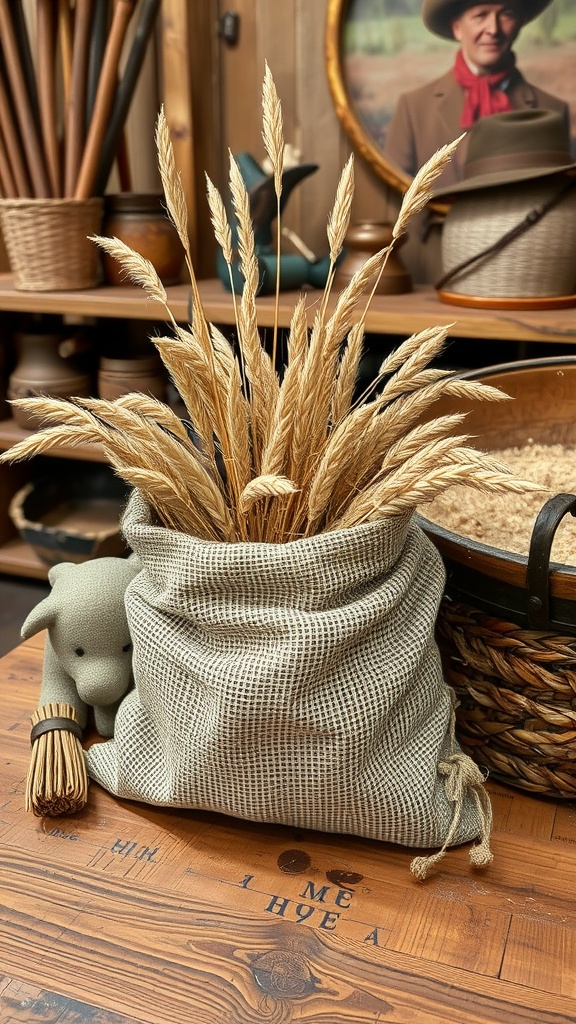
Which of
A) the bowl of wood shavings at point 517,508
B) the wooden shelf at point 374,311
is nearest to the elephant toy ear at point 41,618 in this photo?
the bowl of wood shavings at point 517,508

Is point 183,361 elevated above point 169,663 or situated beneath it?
elevated above

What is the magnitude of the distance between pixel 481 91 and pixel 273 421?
4.53 feet

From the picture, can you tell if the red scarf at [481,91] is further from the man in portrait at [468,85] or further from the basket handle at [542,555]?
the basket handle at [542,555]

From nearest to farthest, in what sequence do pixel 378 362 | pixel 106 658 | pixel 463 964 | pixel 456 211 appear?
pixel 463 964
pixel 106 658
pixel 456 211
pixel 378 362

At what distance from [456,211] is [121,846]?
1.18 metres

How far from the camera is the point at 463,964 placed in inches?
19.7

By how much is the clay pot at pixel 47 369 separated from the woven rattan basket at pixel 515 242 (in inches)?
35.2

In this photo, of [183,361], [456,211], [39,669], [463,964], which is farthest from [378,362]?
[463,964]

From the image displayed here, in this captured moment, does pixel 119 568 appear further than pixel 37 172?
No

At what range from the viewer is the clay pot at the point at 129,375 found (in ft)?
5.97

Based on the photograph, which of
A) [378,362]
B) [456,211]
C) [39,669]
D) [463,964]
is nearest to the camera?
[463,964]

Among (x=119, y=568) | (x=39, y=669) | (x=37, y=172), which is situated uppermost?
(x=37, y=172)

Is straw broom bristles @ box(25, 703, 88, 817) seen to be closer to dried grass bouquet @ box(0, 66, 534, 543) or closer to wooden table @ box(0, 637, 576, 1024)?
wooden table @ box(0, 637, 576, 1024)

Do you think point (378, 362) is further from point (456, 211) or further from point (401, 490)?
point (401, 490)
